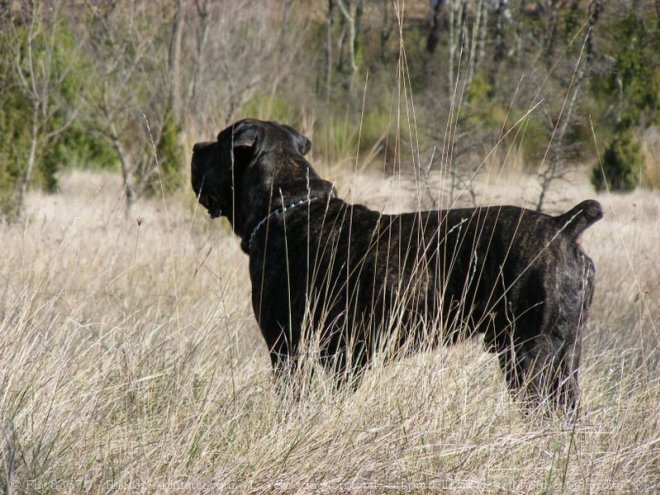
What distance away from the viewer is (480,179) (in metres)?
13.0

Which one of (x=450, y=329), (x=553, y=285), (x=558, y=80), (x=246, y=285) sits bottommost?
(x=246, y=285)

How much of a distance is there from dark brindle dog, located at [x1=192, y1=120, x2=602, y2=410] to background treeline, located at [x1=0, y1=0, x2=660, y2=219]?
1145mm

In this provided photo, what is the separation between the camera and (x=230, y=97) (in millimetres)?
11312

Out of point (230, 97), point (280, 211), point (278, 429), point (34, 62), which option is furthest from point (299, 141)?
point (34, 62)

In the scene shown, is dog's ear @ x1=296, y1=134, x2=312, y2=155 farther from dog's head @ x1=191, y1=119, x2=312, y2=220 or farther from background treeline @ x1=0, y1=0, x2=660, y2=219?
background treeline @ x1=0, y1=0, x2=660, y2=219

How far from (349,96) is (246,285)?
56.1 feet

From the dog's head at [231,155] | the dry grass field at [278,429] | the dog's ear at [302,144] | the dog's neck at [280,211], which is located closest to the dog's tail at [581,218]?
the dry grass field at [278,429]

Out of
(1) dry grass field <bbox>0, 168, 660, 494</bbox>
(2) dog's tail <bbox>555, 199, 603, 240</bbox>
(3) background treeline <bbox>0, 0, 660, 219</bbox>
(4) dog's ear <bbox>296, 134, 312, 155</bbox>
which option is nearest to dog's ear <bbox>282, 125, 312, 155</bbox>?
(4) dog's ear <bbox>296, 134, 312, 155</bbox>

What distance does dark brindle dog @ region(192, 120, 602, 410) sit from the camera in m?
3.30

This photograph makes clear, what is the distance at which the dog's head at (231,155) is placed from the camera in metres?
4.00

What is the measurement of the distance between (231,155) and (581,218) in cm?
162

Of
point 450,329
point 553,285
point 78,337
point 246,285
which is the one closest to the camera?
point 553,285

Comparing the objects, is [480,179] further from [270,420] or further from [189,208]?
[270,420]

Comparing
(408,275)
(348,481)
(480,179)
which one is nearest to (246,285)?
(408,275)
